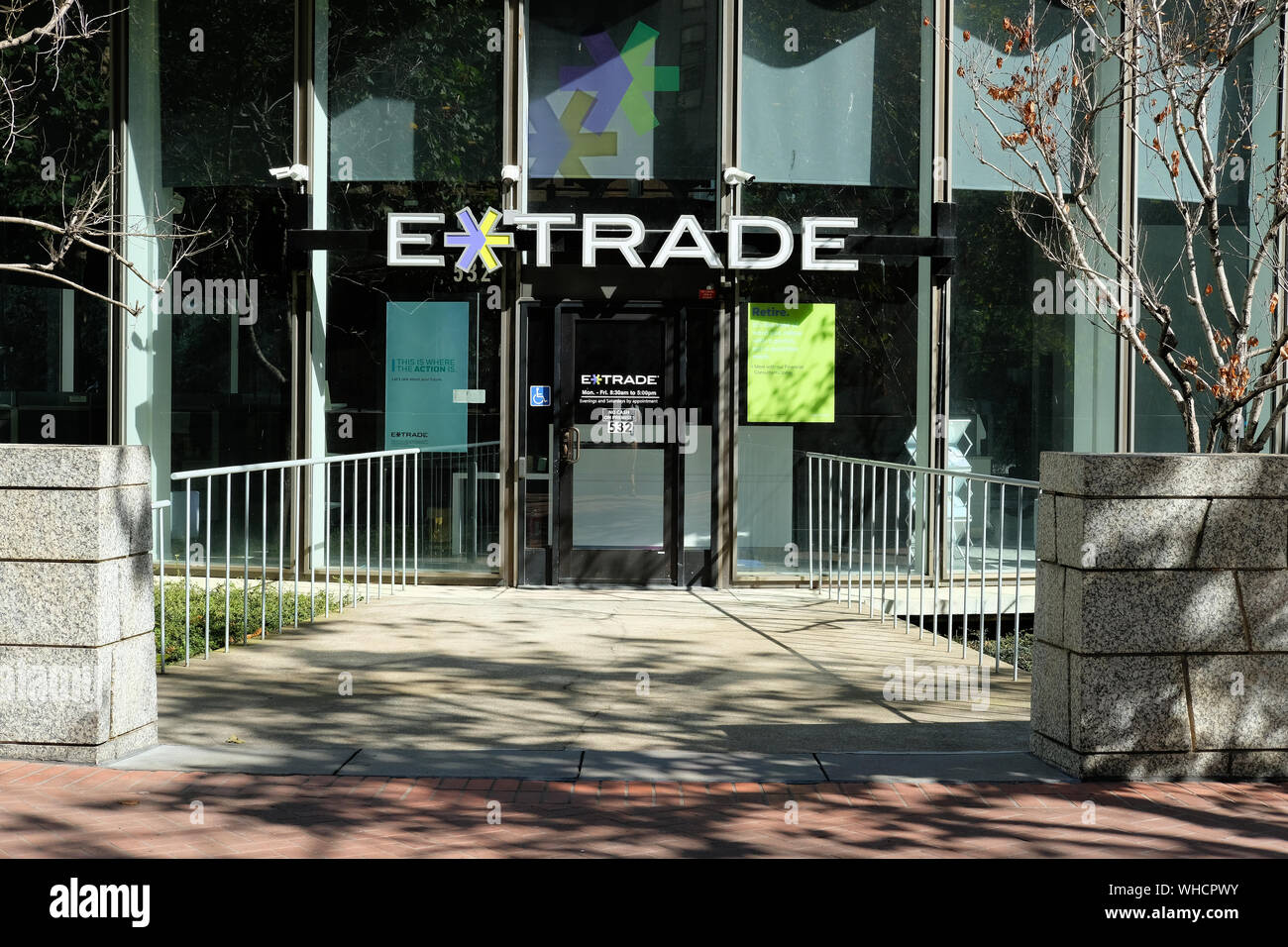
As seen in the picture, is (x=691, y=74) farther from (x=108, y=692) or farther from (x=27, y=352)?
(x=108, y=692)

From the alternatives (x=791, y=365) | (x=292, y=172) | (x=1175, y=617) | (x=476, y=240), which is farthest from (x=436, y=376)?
(x=1175, y=617)

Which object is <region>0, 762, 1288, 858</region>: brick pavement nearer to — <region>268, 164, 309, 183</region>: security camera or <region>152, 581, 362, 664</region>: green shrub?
<region>152, 581, 362, 664</region>: green shrub

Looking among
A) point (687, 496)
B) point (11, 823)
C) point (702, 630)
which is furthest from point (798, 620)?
point (11, 823)

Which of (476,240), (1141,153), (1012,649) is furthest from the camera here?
(1141,153)

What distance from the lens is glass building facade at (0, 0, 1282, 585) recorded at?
1109cm

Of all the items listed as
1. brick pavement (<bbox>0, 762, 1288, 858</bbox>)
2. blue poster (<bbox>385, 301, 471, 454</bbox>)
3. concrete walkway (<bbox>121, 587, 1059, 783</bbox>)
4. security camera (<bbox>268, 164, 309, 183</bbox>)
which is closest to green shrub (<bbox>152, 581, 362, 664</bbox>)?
concrete walkway (<bbox>121, 587, 1059, 783</bbox>)

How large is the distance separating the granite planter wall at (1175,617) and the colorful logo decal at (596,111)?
22.2 feet

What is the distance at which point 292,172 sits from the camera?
11117 millimetres

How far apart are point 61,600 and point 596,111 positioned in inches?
Answer: 283

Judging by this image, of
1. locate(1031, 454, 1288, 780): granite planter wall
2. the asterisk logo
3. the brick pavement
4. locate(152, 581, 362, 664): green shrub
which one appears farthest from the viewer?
the asterisk logo

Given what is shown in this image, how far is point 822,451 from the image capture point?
439 inches

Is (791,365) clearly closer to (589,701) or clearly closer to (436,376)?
(436,376)

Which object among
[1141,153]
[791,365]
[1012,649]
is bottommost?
[1012,649]

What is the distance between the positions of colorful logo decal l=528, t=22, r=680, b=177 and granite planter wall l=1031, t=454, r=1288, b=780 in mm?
6764
